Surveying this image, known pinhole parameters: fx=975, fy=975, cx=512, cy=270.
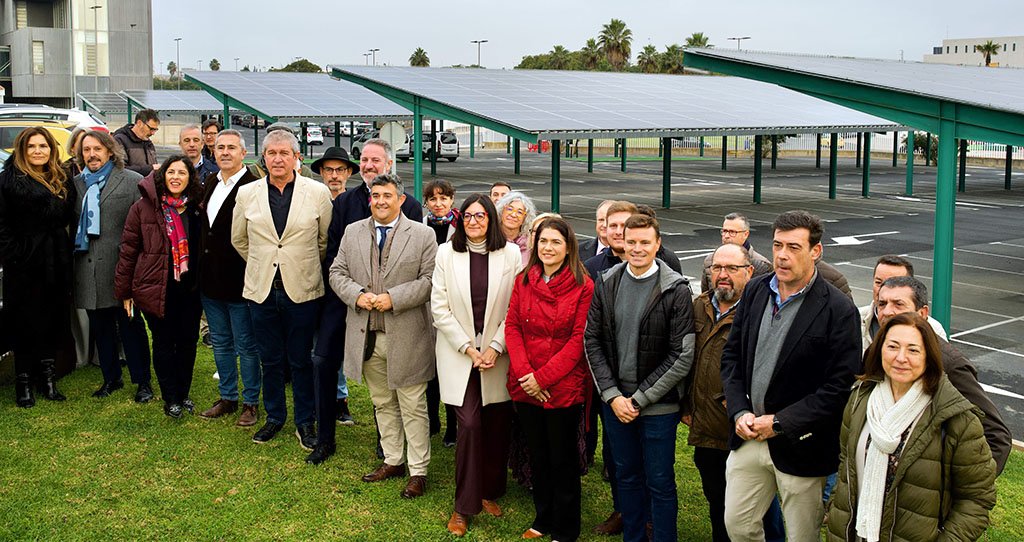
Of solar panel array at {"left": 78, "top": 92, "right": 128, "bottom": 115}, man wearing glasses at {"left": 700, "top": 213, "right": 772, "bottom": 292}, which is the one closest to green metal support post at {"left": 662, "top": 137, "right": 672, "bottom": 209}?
man wearing glasses at {"left": 700, "top": 213, "right": 772, "bottom": 292}

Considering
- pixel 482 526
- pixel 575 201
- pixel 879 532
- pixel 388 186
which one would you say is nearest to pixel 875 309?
pixel 879 532

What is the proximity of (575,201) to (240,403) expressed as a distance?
22679 mm

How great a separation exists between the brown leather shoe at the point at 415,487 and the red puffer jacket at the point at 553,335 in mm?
1154

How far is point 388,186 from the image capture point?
6.18 m

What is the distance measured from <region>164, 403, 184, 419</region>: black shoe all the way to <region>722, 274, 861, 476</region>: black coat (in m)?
4.71

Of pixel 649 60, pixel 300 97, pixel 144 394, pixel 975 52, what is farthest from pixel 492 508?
pixel 975 52

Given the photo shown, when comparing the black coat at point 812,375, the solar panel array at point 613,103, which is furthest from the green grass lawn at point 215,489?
the solar panel array at point 613,103

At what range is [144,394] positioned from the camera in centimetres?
800

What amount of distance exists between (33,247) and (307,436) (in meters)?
2.63

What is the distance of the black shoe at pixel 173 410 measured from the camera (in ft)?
24.9

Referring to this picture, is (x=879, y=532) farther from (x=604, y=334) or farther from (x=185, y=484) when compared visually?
(x=185, y=484)

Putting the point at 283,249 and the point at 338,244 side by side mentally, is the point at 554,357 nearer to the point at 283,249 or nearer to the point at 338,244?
the point at 338,244

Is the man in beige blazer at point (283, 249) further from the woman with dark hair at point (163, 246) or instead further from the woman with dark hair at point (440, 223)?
the woman with dark hair at point (440, 223)

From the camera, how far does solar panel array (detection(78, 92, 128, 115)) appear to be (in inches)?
2100
